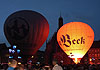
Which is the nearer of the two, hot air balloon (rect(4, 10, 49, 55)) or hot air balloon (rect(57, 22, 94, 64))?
hot air balloon (rect(4, 10, 49, 55))

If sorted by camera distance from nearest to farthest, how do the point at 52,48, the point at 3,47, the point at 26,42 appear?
1. the point at 26,42
2. the point at 3,47
3. the point at 52,48

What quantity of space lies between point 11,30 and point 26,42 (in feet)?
7.36

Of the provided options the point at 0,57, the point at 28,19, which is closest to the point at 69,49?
the point at 28,19

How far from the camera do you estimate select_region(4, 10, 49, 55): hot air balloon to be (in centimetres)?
2106

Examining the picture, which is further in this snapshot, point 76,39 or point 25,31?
point 76,39

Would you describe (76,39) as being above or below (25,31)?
below

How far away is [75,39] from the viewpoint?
75.3ft

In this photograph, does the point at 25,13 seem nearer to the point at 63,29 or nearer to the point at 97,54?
the point at 63,29

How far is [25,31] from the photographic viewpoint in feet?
69.1

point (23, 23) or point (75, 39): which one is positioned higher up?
point (23, 23)

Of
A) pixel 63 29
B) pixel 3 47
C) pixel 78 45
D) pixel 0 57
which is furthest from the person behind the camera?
pixel 3 47

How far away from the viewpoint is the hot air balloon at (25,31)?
69.1ft

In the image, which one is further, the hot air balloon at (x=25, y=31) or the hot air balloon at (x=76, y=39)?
the hot air balloon at (x=76, y=39)

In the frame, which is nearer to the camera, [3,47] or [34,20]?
[34,20]
